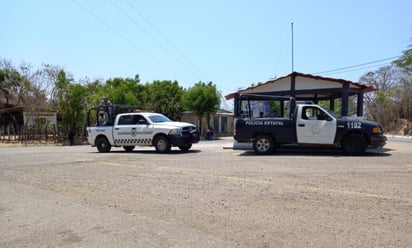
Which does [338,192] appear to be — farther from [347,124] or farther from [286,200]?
[347,124]

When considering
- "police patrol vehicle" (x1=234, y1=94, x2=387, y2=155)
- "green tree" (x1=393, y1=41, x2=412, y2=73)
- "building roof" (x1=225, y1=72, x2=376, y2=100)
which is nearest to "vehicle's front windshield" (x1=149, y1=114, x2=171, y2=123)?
"police patrol vehicle" (x1=234, y1=94, x2=387, y2=155)

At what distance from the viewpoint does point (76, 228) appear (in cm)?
472

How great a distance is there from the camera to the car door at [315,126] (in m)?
12.9

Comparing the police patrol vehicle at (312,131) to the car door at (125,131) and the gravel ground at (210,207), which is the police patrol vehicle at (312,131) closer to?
the gravel ground at (210,207)

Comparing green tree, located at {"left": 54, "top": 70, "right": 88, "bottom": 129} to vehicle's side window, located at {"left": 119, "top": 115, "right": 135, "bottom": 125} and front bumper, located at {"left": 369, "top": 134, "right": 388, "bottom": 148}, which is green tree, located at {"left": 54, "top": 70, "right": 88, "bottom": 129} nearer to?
vehicle's side window, located at {"left": 119, "top": 115, "right": 135, "bottom": 125}

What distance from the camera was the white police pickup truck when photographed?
581 inches

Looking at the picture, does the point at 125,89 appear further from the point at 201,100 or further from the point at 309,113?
the point at 309,113

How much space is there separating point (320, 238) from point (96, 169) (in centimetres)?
758

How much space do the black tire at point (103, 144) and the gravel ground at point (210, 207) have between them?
6815mm

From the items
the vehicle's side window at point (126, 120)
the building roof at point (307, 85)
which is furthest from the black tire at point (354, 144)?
the vehicle's side window at point (126, 120)

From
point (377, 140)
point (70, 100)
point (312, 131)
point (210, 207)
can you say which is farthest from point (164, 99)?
point (210, 207)

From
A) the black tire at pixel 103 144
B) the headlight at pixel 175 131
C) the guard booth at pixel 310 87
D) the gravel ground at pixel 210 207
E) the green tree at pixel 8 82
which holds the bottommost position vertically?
the gravel ground at pixel 210 207

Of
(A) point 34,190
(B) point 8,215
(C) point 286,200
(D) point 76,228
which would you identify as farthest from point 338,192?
(A) point 34,190

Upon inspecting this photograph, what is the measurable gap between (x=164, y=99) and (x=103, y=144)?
2269 centimetres
